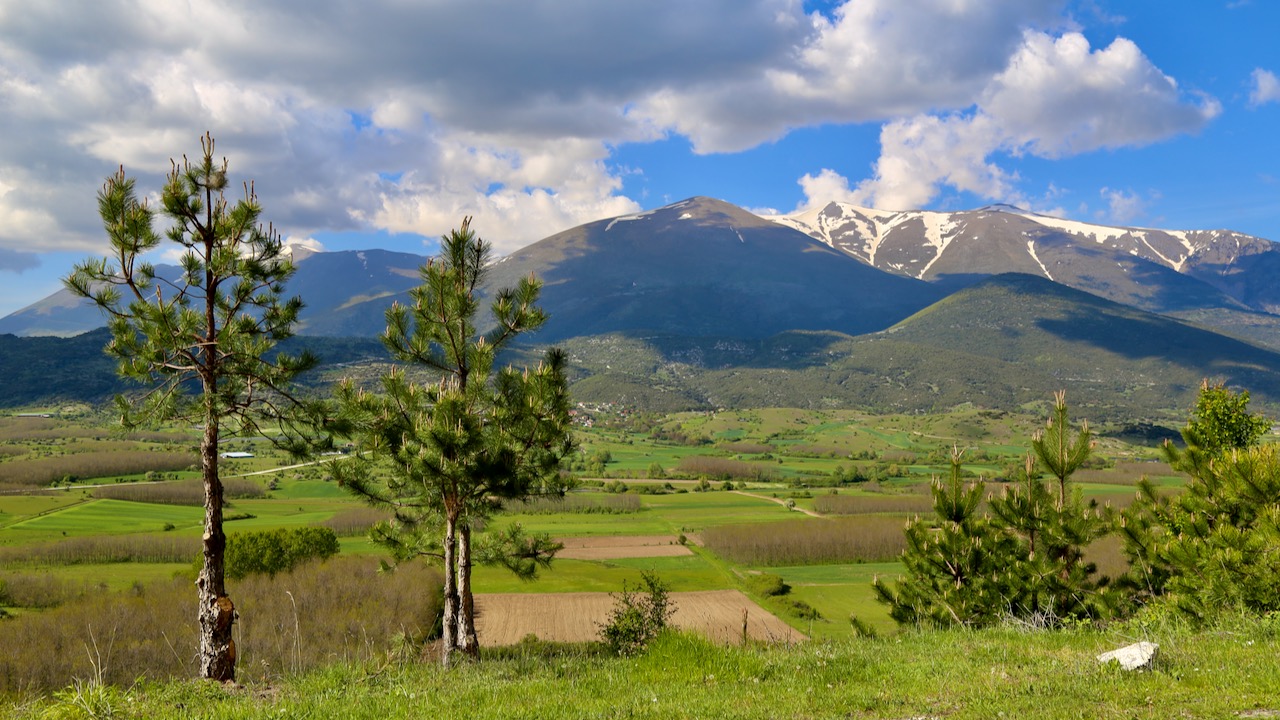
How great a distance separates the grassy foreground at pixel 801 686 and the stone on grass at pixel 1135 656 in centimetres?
14

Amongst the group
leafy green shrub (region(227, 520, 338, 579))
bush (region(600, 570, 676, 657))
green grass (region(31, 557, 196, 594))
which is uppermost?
bush (region(600, 570, 676, 657))

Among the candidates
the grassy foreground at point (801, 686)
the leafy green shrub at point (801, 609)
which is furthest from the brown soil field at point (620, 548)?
the grassy foreground at point (801, 686)

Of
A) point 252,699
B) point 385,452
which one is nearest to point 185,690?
point 252,699

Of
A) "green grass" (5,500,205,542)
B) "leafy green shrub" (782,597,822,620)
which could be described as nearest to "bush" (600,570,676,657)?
"leafy green shrub" (782,597,822,620)

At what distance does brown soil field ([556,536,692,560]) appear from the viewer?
8150 cm

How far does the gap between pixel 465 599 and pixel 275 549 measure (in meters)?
62.5

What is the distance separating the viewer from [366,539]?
115ft

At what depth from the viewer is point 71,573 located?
7175 centimetres

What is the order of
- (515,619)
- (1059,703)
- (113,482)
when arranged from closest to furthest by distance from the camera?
(1059,703) → (515,619) → (113,482)

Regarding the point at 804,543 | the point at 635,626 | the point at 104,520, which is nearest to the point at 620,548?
the point at 804,543

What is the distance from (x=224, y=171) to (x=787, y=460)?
16520 centimetres

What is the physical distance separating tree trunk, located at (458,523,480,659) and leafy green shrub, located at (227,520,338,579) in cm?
5658

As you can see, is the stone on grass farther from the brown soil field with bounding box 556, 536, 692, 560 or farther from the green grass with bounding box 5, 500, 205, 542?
the green grass with bounding box 5, 500, 205, 542

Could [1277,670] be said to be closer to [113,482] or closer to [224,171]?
[224,171]
